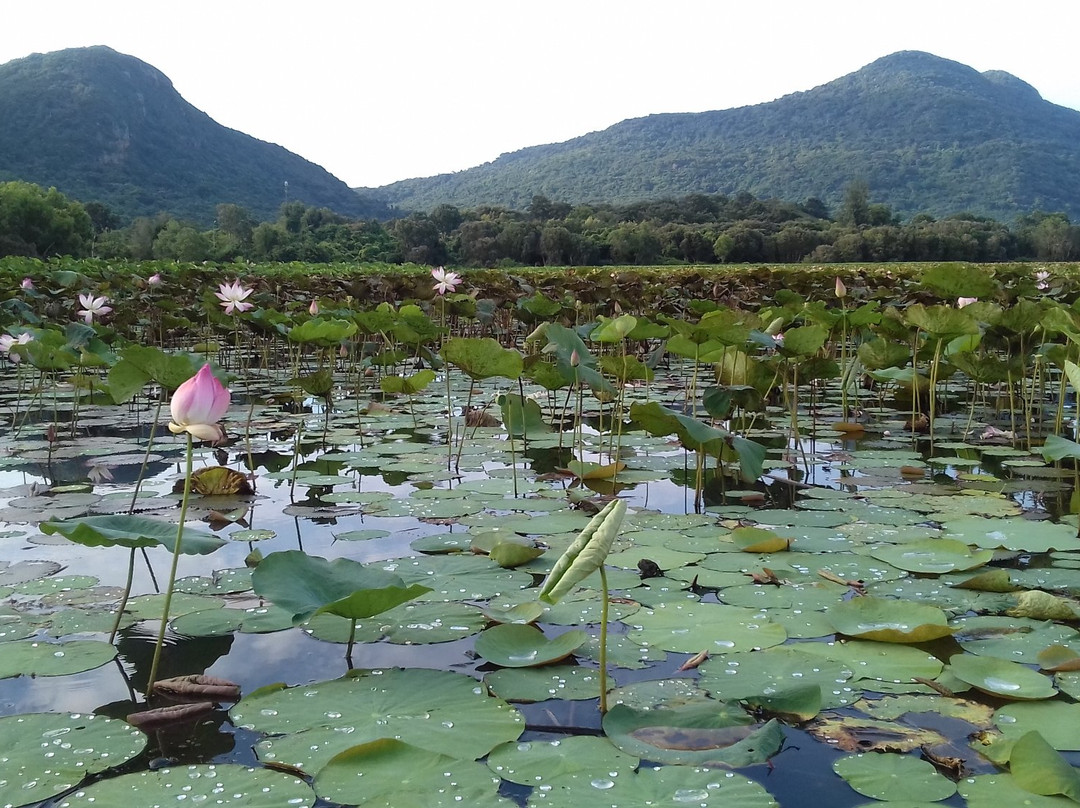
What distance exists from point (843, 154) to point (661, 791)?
401ft

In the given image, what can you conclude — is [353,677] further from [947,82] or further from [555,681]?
[947,82]

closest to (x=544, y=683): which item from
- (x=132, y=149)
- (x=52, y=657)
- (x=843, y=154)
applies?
(x=52, y=657)

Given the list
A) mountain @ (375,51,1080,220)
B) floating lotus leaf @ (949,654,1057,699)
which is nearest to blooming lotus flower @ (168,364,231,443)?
floating lotus leaf @ (949,654,1057,699)

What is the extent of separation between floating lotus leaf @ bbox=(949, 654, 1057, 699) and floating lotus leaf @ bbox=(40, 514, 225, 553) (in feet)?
4.21

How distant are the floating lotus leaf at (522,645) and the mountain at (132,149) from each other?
79.8 metres

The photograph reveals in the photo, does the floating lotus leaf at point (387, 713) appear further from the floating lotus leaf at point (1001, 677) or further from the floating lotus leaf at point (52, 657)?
the floating lotus leaf at point (1001, 677)

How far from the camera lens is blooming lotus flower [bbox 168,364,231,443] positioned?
1.50 m

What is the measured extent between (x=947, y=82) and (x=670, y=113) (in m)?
48.9

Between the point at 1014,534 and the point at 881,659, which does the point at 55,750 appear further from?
the point at 1014,534

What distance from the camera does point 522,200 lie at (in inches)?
3957

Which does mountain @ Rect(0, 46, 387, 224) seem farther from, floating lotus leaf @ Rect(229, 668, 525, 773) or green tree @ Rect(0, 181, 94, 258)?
floating lotus leaf @ Rect(229, 668, 525, 773)

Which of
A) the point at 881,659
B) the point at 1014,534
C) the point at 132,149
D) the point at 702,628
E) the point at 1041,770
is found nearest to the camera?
the point at 1041,770

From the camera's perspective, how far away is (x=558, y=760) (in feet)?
3.89

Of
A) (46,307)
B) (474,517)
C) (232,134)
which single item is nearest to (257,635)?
(474,517)
